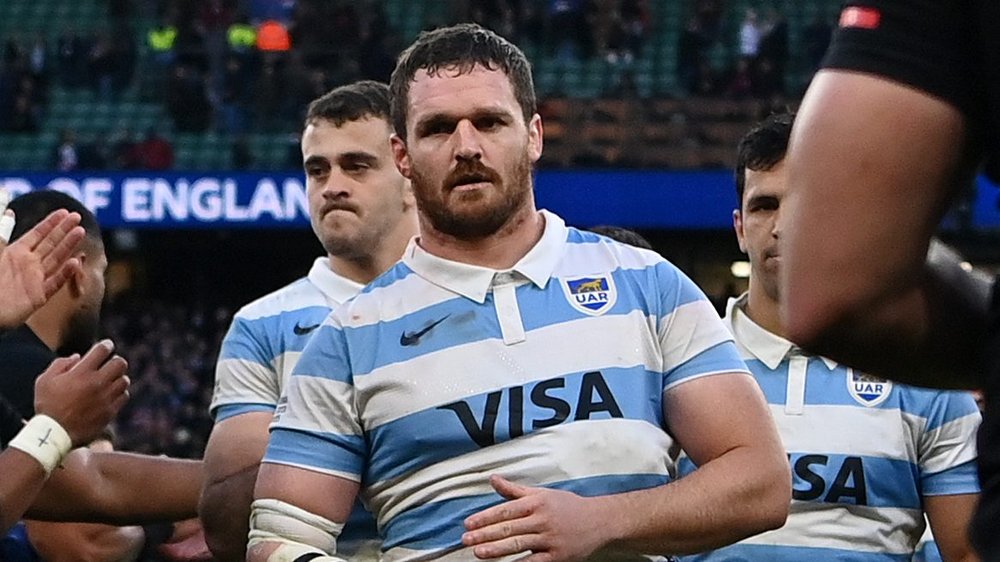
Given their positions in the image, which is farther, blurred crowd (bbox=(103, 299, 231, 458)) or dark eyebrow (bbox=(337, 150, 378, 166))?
blurred crowd (bbox=(103, 299, 231, 458))

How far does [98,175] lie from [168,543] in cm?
1387

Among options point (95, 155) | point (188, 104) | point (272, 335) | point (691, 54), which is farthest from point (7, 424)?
point (691, 54)

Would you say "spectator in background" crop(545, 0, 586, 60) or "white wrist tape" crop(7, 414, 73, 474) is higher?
"white wrist tape" crop(7, 414, 73, 474)

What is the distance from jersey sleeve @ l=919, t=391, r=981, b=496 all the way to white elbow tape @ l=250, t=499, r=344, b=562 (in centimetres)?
142

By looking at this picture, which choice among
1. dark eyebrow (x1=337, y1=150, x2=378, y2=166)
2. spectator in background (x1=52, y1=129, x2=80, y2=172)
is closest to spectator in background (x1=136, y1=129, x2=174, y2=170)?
spectator in background (x1=52, y1=129, x2=80, y2=172)

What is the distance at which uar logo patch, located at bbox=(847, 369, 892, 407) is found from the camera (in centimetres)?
398

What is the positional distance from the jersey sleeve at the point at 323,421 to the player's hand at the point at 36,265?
68cm

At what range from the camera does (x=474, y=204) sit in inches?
131

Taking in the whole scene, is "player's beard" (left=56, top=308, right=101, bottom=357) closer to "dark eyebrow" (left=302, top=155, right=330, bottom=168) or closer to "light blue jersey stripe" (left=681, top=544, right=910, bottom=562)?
"dark eyebrow" (left=302, top=155, right=330, bottom=168)

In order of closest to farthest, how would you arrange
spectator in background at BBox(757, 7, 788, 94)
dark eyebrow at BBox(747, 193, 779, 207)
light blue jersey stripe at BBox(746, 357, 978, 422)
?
light blue jersey stripe at BBox(746, 357, 978, 422)
dark eyebrow at BBox(747, 193, 779, 207)
spectator in background at BBox(757, 7, 788, 94)

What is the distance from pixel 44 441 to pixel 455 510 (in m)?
1.13

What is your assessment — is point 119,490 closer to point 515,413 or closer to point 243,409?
point 243,409

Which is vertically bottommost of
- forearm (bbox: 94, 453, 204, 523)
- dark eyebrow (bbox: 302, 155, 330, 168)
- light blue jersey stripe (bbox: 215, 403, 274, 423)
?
forearm (bbox: 94, 453, 204, 523)

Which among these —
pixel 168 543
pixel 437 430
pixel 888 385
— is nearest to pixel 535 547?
pixel 437 430
